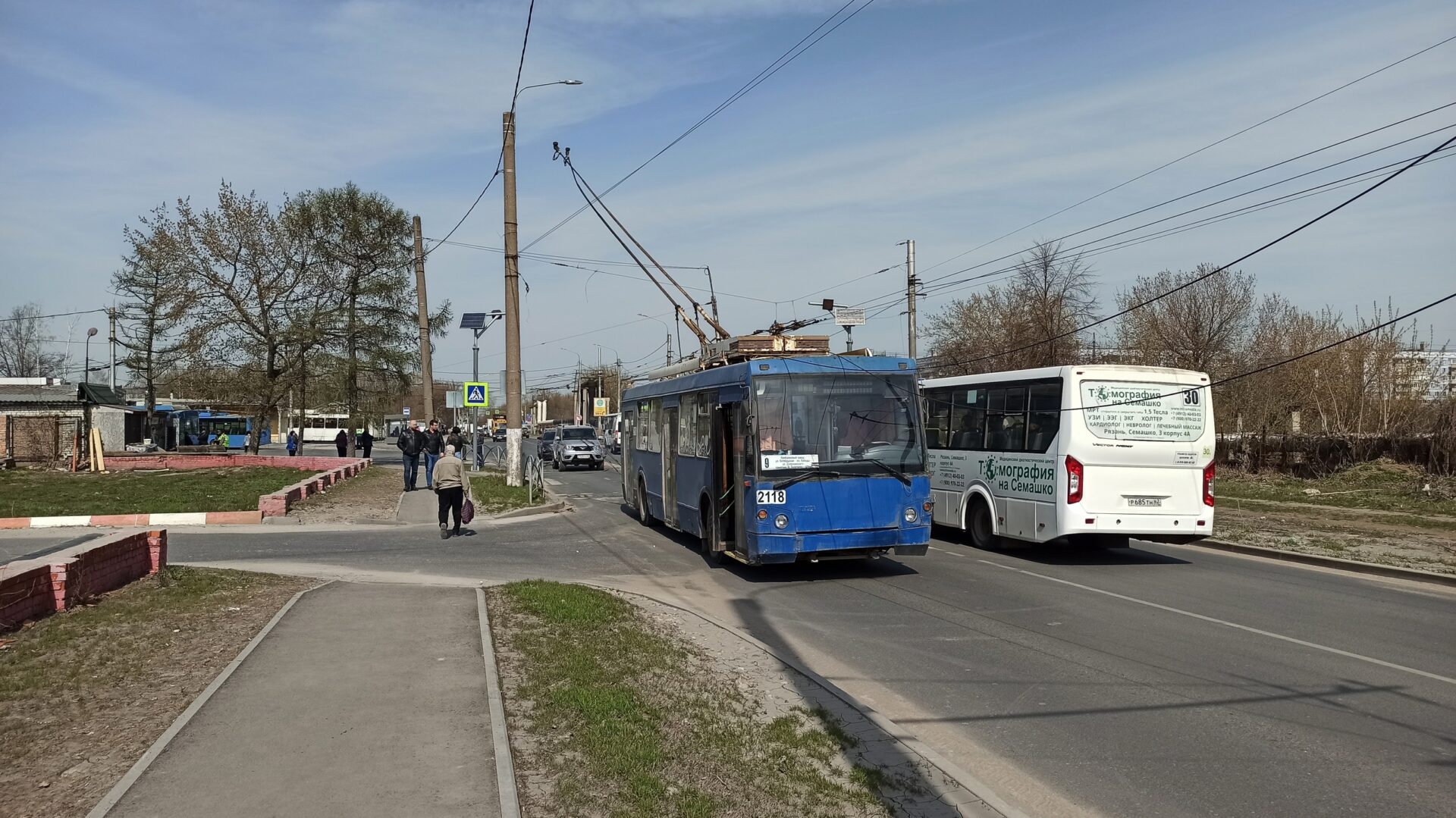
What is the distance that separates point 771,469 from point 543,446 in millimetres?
36531

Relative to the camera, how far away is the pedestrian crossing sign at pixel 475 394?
29.0m

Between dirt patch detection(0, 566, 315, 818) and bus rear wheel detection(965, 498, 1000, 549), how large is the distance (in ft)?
33.6

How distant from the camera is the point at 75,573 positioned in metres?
9.80

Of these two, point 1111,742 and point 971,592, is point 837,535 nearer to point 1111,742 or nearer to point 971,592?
point 971,592

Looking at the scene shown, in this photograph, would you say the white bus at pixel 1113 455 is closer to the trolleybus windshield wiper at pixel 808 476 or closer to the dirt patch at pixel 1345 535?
the dirt patch at pixel 1345 535

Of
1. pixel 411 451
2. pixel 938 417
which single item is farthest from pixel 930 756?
pixel 411 451

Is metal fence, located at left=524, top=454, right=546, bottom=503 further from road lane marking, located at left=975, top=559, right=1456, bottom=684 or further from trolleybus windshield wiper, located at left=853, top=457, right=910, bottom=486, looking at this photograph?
road lane marking, located at left=975, top=559, right=1456, bottom=684

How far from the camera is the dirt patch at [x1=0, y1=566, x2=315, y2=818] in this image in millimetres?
5363

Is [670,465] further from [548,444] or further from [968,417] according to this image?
[548,444]

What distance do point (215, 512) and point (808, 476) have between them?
12.2m

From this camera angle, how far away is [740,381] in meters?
13.7

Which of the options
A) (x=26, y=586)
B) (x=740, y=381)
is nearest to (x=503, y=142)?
(x=740, y=381)

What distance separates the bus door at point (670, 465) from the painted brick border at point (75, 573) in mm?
7960

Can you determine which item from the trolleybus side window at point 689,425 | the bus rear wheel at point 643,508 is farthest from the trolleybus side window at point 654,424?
the trolleybus side window at point 689,425
